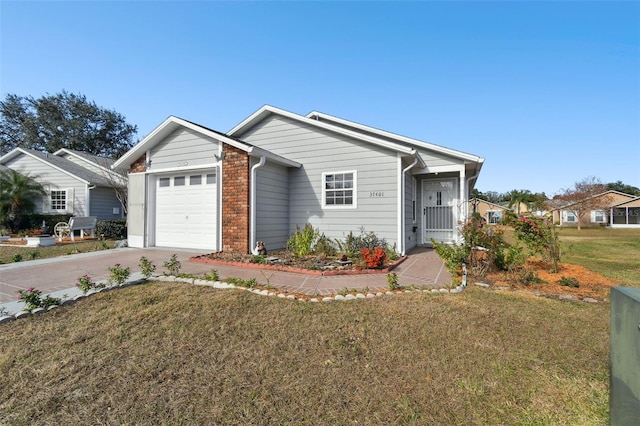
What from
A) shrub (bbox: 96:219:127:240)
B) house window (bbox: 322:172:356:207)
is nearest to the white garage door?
house window (bbox: 322:172:356:207)

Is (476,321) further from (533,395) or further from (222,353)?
(222,353)

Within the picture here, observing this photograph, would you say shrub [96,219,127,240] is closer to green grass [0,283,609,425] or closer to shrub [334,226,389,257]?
green grass [0,283,609,425]

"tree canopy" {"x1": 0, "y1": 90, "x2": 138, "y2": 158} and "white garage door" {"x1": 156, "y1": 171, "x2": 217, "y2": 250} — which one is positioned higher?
"tree canopy" {"x1": 0, "y1": 90, "x2": 138, "y2": 158}

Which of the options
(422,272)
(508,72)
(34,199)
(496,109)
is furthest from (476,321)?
(34,199)

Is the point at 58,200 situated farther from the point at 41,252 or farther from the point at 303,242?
the point at 303,242

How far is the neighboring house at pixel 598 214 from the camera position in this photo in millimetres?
37531

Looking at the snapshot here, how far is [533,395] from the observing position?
8.17 ft

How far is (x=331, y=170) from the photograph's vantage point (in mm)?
9836

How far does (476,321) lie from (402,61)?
11150mm

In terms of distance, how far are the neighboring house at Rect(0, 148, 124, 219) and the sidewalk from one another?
33.4ft

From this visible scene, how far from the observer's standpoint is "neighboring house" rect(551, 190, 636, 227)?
1478 inches

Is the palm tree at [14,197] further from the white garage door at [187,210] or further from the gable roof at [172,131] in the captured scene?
the white garage door at [187,210]

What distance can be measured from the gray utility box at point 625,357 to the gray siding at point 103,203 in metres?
21.0

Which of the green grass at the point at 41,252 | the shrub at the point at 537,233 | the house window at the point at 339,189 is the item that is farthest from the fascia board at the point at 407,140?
the green grass at the point at 41,252
